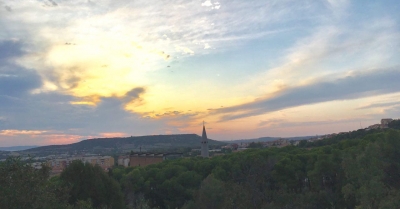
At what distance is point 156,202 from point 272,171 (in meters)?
14.0

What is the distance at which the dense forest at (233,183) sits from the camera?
1332 cm

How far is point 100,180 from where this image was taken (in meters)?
27.7

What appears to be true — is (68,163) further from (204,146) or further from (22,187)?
(204,146)

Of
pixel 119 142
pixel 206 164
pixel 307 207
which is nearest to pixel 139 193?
pixel 206 164

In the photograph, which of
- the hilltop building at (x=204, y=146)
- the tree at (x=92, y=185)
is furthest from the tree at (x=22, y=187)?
the hilltop building at (x=204, y=146)

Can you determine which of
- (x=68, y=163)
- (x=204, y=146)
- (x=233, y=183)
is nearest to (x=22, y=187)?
(x=68, y=163)

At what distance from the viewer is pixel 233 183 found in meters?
30.5

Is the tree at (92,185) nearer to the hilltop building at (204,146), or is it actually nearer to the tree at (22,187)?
the tree at (22,187)

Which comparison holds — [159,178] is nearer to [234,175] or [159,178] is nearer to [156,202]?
[156,202]

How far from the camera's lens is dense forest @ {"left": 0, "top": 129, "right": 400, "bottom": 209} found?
43.7 ft

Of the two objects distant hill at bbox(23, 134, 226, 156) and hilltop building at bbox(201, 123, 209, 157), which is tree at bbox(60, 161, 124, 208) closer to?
hilltop building at bbox(201, 123, 209, 157)

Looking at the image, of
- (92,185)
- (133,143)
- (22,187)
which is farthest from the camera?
(133,143)

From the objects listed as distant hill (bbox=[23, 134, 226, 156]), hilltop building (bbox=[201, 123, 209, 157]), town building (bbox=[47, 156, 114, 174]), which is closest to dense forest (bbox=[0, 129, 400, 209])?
town building (bbox=[47, 156, 114, 174])

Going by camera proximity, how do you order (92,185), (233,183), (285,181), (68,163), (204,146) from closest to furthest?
1. (92,185)
2. (233,183)
3. (68,163)
4. (285,181)
5. (204,146)
